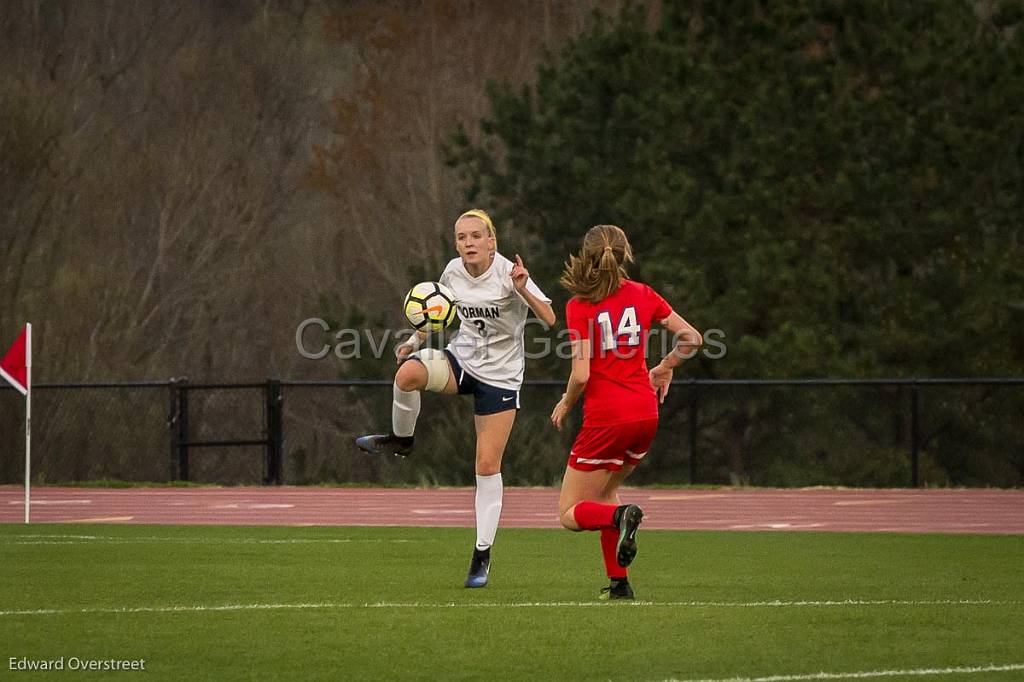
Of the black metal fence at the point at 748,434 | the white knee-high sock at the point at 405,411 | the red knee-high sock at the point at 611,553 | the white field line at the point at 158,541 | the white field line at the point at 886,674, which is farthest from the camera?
the black metal fence at the point at 748,434

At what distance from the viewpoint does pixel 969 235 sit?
27.8m

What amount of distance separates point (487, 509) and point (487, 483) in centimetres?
16

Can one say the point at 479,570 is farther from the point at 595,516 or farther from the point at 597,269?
the point at 597,269

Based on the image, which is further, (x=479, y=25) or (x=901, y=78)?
(x=479, y=25)

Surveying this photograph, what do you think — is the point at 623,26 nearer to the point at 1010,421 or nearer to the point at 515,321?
the point at 1010,421

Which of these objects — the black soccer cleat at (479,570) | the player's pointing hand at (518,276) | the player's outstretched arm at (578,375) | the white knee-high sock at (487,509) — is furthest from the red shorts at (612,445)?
the black soccer cleat at (479,570)

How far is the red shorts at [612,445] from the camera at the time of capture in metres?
9.33

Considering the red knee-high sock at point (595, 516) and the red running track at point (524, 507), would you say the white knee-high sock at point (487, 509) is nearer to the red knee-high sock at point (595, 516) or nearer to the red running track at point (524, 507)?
the red knee-high sock at point (595, 516)

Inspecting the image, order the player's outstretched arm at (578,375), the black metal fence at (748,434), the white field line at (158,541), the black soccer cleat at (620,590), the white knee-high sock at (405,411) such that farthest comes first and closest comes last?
1. the black metal fence at (748,434)
2. the white field line at (158,541)
3. the white knee-high sock at (405,411)
4. the black soccer cleat at (620,590)
5. the player's outstretched arm at (578,375)

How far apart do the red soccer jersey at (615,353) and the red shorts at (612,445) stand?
0.04 meters

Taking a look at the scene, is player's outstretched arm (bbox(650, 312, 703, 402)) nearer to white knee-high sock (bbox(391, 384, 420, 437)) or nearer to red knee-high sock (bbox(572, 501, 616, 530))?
red knee-high sock (bbox(572, 501, 616, 530))

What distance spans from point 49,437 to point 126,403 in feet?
4.97

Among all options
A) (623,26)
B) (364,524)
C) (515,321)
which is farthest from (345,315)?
(515,321)

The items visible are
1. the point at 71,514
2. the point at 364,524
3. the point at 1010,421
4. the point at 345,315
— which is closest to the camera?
the point at 364,524
